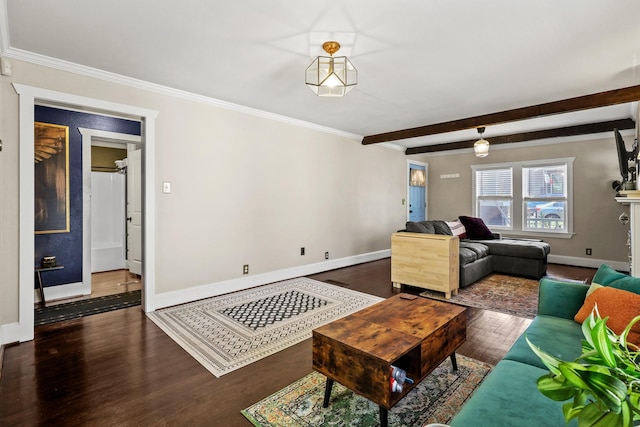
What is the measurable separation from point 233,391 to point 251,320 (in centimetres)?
116

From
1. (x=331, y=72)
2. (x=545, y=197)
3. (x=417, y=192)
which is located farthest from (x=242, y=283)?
(x=545, y=197)

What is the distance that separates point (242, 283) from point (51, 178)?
2.68 meters

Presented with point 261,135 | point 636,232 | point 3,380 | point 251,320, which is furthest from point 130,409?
point 636,232

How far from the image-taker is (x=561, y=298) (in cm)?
212

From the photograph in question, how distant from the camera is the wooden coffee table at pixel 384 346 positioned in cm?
152

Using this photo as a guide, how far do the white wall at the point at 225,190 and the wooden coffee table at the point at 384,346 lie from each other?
8.13 ft

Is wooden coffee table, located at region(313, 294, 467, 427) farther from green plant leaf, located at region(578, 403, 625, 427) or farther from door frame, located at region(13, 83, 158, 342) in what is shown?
door frame, located at region(13, 83, 158, 342)

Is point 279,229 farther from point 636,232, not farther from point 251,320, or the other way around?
point 636,232

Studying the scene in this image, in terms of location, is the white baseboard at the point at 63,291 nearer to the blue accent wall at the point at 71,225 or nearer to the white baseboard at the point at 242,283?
the blue accent wall at the point at 71,225

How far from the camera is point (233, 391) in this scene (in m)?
2.00

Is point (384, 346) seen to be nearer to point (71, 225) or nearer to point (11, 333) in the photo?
point (11, 333)

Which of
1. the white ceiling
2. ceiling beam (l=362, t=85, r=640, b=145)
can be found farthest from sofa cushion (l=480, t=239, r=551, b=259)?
the white ceiling

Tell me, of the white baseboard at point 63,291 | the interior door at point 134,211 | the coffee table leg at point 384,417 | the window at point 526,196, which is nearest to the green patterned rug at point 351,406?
the coffee table leg at point 384,417

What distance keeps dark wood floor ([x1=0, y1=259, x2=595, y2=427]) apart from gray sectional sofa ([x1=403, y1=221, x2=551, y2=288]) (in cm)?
135
